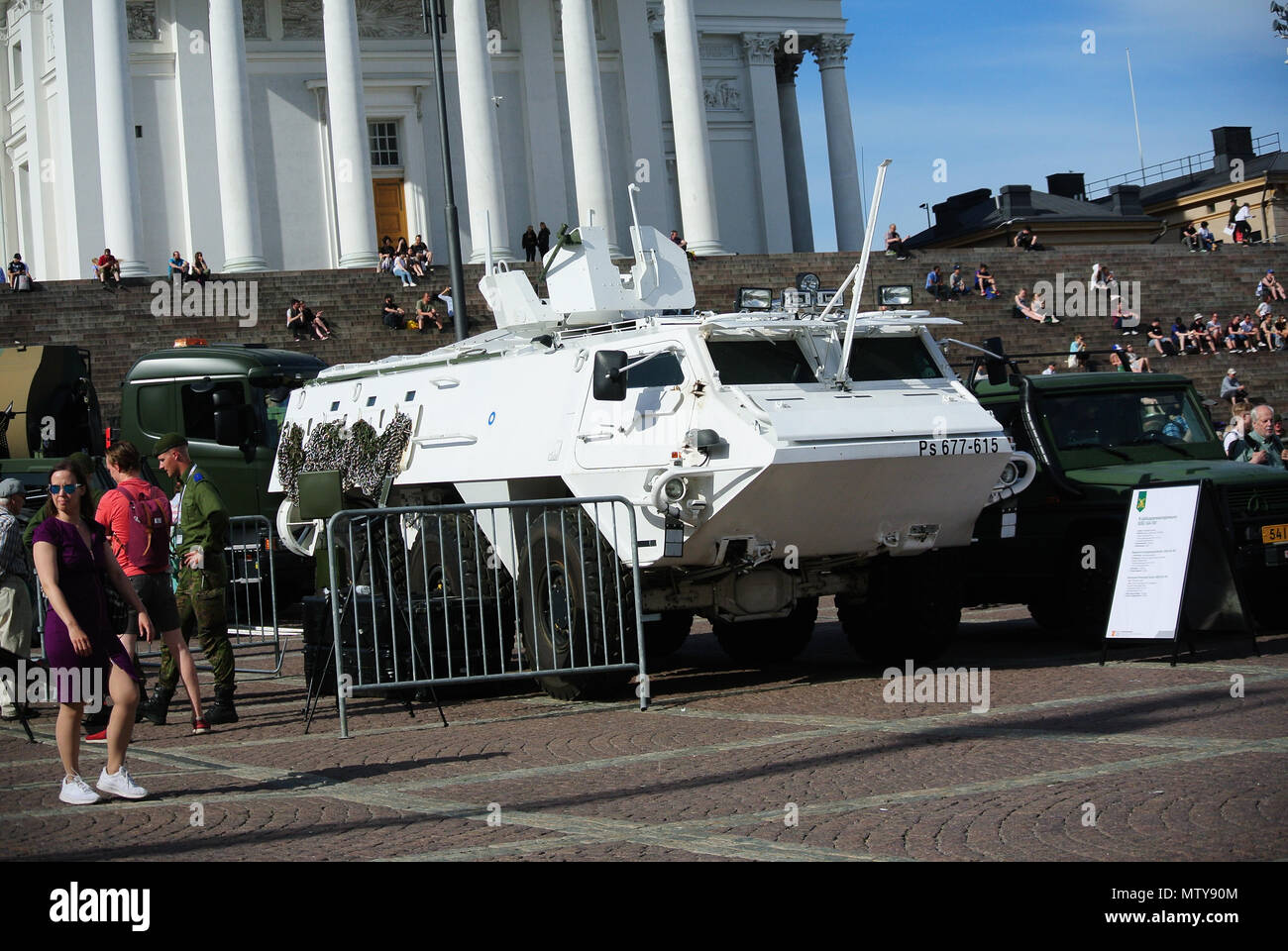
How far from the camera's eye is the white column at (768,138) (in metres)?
64.0

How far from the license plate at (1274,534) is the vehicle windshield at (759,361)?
3956 mm

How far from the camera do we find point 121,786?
8.70 meters

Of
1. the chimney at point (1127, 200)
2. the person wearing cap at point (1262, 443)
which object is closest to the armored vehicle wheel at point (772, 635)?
the person wearing cap at point (1262, 443)

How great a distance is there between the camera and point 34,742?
37.9 ft

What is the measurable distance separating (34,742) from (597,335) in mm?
4884

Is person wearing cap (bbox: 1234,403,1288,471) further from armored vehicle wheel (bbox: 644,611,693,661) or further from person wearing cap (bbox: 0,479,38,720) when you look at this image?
person wearing cap (bbox: 0,479,38,720)

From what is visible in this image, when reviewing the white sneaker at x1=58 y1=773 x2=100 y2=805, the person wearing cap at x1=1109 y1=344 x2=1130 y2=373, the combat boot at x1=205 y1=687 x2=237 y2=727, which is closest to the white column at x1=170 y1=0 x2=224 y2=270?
the person wearing cap at x1=1109 y1=344 x2=1130 y2=373

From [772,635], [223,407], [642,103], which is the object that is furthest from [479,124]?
[772,635]

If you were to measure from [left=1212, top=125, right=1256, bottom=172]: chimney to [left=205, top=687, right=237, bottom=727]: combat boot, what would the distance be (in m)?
72.1

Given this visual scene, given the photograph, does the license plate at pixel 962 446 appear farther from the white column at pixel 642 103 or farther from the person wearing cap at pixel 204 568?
the white column at pixel 642 103

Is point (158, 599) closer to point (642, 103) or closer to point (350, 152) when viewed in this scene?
point (350, 152)
